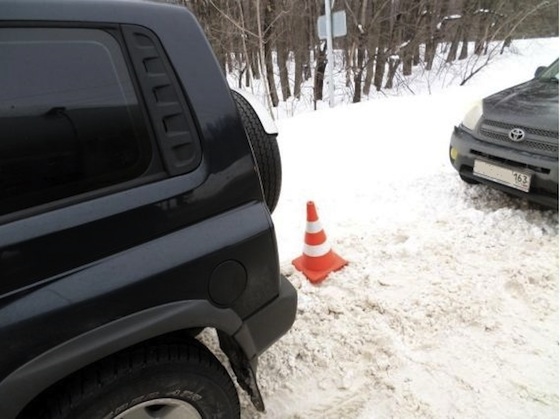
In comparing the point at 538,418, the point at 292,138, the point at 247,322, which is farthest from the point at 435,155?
the point at 247,322

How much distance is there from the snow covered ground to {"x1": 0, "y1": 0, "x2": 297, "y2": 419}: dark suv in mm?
887

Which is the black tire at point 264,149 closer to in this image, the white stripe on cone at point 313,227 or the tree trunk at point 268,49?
the white stripe on cone at point 313,227

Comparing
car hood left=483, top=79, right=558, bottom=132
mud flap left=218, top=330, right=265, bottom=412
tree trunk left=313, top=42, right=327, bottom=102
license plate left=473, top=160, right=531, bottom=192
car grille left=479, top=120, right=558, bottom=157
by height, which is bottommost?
tree trunk left=313, top=42, right=327, bottom=102

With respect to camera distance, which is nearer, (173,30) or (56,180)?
(56,180)

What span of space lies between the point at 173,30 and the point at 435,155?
14.6 feet

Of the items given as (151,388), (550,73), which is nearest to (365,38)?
(550,73)

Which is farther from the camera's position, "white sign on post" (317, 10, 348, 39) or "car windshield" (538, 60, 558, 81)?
"white sign on post" (317, 10, 348, 39)

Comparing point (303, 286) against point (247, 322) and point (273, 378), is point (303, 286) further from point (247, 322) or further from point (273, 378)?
point (247, 322)

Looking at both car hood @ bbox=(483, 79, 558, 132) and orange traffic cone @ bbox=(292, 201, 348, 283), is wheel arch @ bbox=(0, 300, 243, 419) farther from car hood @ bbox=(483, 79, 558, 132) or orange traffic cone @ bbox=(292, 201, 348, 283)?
car hood @ bbox=(483, 79, 558, 132)

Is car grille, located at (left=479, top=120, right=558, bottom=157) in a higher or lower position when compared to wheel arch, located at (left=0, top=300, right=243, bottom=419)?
lower

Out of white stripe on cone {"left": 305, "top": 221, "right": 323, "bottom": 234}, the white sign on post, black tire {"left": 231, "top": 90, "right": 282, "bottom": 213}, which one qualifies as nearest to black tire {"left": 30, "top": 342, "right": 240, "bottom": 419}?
black tire {"left": 231, "top": 90, "right": 282, "bottom": 213}

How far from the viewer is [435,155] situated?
507 centimetres

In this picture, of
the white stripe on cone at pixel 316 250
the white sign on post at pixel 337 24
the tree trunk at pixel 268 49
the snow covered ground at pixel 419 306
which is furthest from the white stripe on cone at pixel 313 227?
the tree trunk at pixel 268 49

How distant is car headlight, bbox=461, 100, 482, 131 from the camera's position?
366 cm
